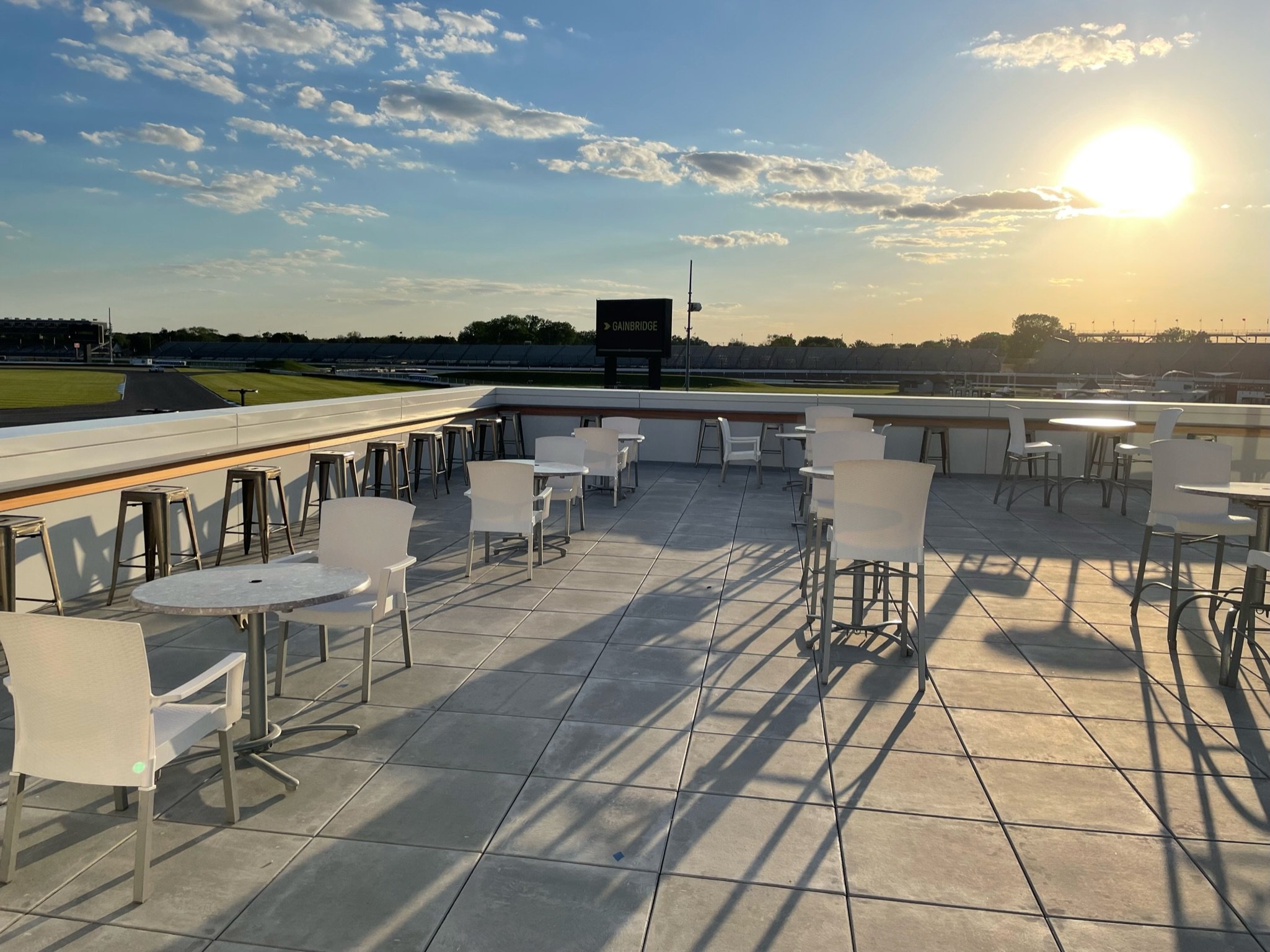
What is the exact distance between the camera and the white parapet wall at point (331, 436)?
494 centimetres

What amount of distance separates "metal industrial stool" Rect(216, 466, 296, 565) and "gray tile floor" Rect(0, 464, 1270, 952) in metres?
1.19

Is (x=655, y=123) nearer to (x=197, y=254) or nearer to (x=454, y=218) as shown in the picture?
(x=454, y=218)

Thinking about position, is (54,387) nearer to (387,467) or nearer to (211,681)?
(387,467)

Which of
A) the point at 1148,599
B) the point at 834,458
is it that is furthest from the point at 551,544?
the point at 1148,599

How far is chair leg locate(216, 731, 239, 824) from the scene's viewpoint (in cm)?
258

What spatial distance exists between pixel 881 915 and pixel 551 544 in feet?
15.6

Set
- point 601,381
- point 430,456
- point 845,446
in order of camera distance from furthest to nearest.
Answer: point 601,381 → point 430,456 → point 845,446

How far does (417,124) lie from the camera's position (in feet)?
46.9

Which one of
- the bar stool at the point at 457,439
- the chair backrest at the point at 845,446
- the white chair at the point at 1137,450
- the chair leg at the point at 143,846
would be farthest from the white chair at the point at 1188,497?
the bar stool at the point at 457,439

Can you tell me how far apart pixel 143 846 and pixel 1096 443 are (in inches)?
437

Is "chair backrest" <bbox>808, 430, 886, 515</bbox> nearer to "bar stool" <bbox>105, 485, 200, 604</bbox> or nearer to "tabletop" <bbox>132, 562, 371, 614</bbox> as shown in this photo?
"tabletop" <bbox>132, 562, 371, 614</bbox>

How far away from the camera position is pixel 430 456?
909 cm

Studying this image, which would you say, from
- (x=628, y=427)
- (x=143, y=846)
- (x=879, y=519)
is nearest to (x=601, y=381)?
(x=628, y=427)

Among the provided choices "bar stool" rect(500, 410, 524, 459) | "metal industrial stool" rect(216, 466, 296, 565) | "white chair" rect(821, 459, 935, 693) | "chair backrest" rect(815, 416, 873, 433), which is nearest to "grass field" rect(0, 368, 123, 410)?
"bar stool" rect(500, 410, 524, 459)
